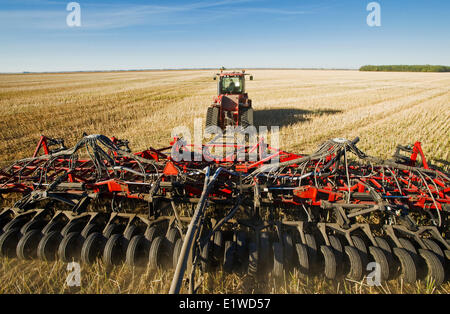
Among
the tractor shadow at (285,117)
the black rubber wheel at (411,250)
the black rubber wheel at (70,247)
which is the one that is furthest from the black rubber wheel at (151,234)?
the tractor shadow at (285,117)

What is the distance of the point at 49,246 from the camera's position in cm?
303

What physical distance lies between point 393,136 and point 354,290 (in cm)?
766

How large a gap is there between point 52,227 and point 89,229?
0.56 m

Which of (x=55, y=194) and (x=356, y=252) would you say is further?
(x=55, y=194)

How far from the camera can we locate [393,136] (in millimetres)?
8352

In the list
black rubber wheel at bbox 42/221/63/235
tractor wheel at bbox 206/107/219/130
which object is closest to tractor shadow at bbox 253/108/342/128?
tractor wheel at bbox 206/107/219/130

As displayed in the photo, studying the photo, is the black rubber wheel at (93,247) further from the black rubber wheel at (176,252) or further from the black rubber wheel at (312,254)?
the black rubber wheel at (312,254)

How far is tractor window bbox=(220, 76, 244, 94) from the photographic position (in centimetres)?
1068

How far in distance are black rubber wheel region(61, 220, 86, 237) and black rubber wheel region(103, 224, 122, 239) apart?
452 mm
